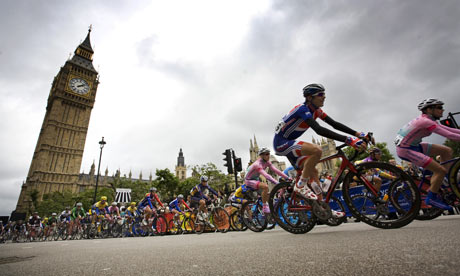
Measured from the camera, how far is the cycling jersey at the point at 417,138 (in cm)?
338

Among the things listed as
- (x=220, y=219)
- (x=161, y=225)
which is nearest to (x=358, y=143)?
(x=220, y=219)

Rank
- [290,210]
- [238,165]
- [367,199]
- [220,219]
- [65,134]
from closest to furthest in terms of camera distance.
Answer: [367,199] < [290,210] < [220,219] < [238,165] < [65,134]

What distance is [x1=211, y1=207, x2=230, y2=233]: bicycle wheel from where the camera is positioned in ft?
26.4

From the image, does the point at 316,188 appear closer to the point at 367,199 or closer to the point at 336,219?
the point at 367,199

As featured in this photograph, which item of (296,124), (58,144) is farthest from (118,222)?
(58,144)

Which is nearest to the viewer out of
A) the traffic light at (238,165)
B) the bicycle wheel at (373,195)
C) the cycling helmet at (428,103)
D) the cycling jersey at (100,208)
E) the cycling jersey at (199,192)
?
the bicycle wheel at (373,195)

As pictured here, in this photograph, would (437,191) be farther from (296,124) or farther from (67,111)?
(67,111)

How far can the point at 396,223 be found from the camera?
271cm

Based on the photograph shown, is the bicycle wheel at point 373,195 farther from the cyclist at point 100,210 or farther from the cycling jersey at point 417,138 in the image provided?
the cyclist at point 100,210

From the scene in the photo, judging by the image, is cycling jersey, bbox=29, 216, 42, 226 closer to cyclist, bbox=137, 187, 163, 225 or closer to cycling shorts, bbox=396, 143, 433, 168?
cyclist, bbox=137, 187, 163, 225

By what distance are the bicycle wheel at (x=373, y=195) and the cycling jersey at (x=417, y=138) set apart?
2.17ft

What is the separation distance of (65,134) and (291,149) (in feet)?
328

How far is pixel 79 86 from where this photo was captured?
9000 cm

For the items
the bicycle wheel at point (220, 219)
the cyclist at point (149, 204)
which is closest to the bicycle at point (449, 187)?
the bicycle wheel at point (220, 219)
